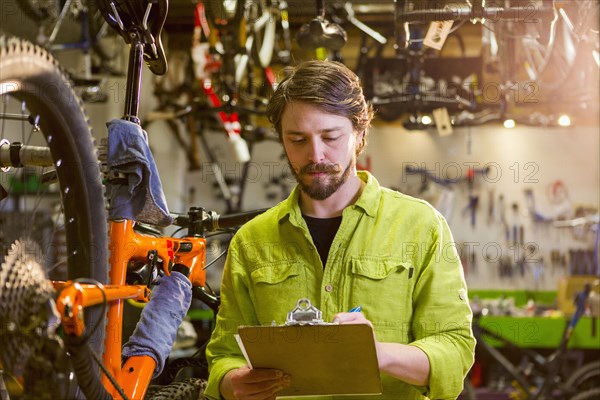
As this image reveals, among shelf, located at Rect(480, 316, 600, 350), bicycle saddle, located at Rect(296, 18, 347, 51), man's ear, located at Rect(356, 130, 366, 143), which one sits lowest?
shelf, located at Rect(480, 316, 600, 350)

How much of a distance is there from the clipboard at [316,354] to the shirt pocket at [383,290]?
9.1 inches

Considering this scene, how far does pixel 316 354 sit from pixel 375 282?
349 millimetres

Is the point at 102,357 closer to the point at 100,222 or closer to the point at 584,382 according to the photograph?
the point at 100,222

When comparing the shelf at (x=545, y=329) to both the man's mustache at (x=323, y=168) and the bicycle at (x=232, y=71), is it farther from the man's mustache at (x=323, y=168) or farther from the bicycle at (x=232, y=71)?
the man's mustache at (x=323, y=168)

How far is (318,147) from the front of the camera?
6.43ft

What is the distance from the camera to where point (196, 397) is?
2.19 metres

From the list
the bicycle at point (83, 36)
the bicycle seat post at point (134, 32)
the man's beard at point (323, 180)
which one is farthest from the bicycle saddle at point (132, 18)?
the bicycle at point (83, 36)

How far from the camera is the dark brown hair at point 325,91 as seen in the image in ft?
6.50

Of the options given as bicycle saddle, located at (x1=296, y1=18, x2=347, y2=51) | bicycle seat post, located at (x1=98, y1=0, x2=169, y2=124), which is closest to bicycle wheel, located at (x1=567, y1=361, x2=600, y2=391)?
bicycle saddle, located at (x1=296, y1=18, x2=347, y2=51)

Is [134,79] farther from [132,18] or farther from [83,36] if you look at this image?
[83,36]

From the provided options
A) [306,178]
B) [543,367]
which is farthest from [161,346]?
[543,367]

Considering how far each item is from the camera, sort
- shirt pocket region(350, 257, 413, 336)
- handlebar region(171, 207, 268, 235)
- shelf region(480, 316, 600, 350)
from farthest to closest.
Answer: shelf region(480, 316, 600, 350) → handlebar region(171, 207, 268, 235) → shirt pocket region(350, 257, 413, 336)

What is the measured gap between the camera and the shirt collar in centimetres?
204

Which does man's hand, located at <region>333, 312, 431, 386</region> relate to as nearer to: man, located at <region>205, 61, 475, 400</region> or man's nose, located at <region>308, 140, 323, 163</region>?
man, located at <region>205, 61, 475, 400</region>
